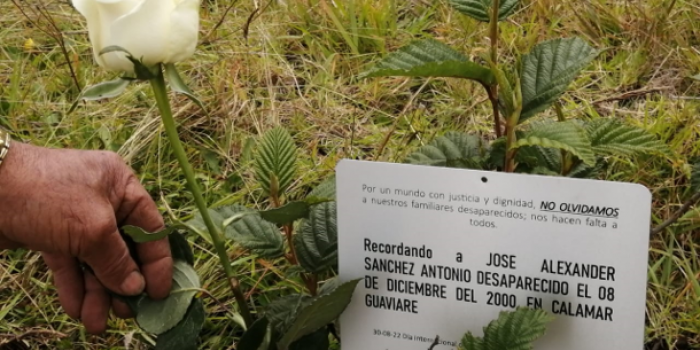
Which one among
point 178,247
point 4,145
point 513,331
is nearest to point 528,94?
point 513,331

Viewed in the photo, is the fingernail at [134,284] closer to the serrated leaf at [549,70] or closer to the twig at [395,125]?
the serrated leaf at [549,70]

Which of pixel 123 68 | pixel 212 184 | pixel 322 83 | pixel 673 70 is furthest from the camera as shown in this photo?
pixel 322 83

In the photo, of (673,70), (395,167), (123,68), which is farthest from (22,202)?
(673,70)

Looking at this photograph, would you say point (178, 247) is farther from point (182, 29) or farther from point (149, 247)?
point (182, 29)

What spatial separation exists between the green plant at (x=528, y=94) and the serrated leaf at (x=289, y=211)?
6.4 inches

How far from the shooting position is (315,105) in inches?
70.6

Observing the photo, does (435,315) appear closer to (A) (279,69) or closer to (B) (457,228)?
(B) (457,228)

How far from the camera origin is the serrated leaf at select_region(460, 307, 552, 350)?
2.63 feet

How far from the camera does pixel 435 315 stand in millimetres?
895

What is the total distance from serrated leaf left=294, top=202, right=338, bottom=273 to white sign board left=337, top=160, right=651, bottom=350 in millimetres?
63

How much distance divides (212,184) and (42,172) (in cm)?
65

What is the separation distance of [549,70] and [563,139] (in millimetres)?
124

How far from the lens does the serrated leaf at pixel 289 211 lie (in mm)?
857

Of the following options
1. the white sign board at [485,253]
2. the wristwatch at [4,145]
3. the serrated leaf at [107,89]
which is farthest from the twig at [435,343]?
the wristwatch at [4,145]
